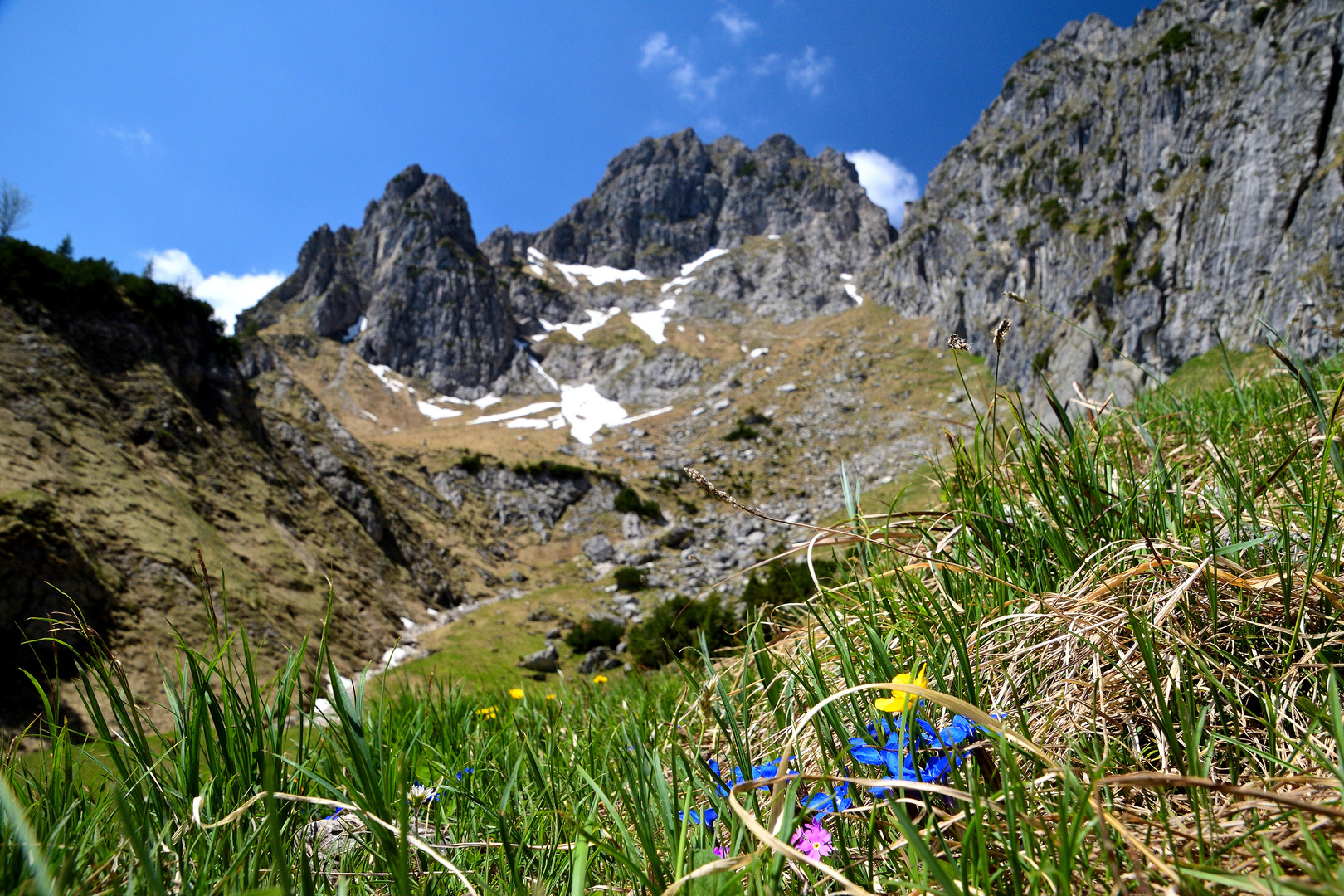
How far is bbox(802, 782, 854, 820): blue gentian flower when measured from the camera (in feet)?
3.88

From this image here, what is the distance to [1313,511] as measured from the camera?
1620mm

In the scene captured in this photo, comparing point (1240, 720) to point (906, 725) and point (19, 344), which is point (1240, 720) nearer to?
point (906, 725)

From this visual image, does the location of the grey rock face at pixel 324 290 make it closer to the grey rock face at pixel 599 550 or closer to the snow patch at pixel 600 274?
the snow patch at pixel 600 274

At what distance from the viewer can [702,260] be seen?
158m

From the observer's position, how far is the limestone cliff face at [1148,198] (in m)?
37.4

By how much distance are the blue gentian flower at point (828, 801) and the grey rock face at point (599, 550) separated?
120 feet

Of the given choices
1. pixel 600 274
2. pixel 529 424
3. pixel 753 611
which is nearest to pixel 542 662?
pixel 753 611

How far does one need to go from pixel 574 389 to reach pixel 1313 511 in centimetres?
10895

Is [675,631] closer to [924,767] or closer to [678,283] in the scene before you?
[924,767]

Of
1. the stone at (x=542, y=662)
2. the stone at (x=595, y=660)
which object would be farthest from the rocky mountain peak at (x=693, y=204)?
the stone at (x=542, y=662)

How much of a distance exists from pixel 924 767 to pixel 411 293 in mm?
127698

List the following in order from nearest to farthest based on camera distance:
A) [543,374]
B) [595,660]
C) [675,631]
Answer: [675,631], [595,660], [543,374]

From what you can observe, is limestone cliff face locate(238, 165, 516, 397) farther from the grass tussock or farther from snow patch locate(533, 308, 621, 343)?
the grass tussock

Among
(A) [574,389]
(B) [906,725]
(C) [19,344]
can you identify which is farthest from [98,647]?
(A) [574,389]
